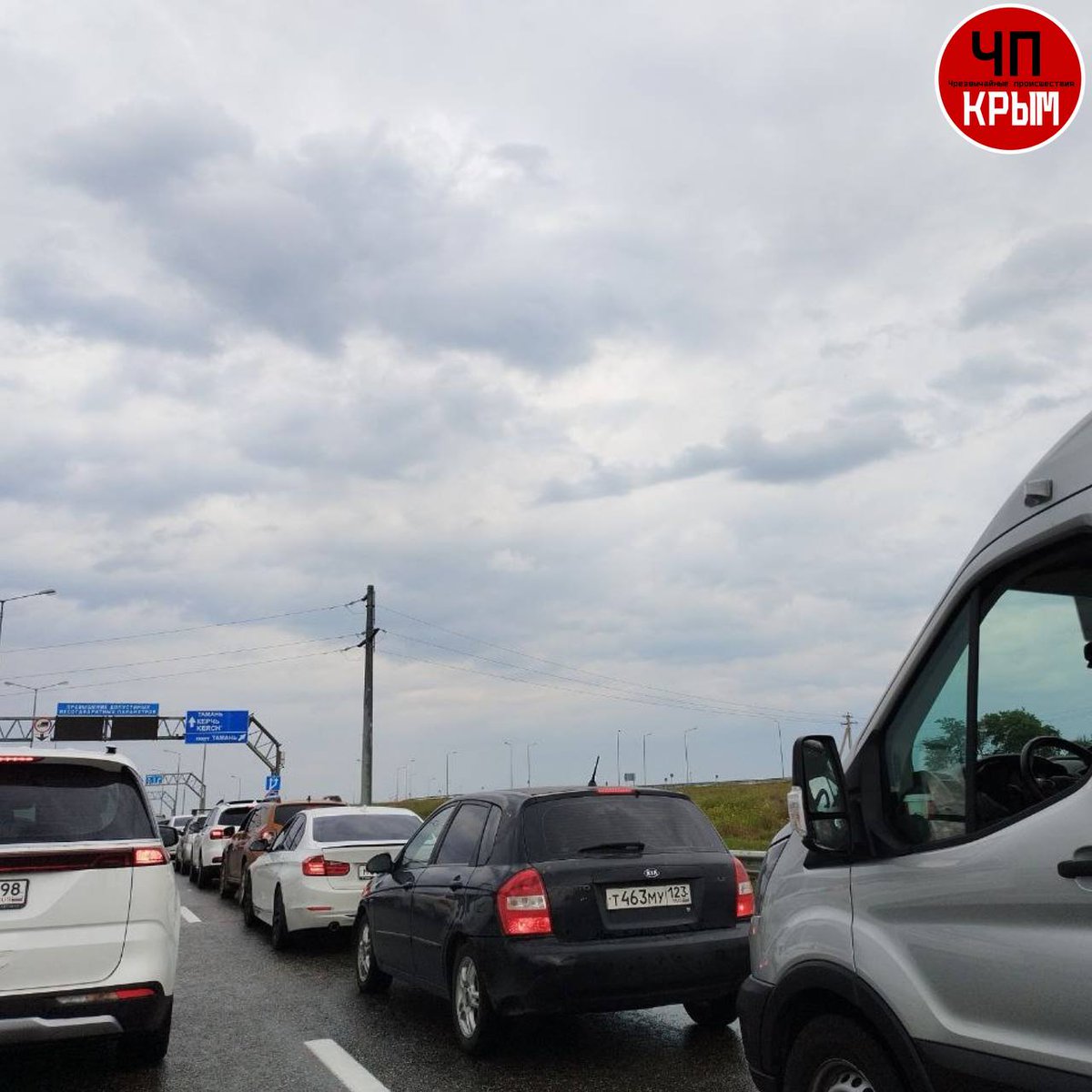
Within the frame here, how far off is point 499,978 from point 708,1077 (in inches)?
48.6

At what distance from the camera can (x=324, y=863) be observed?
1155cm

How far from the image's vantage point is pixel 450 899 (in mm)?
7270

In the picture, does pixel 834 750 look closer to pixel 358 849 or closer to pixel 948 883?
pixel 948 883

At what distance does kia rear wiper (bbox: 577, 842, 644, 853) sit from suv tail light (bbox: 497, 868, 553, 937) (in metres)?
0.38

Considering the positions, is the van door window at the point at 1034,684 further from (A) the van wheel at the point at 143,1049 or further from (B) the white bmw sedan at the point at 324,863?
(B) the white bmw sedan at the point at 324,863

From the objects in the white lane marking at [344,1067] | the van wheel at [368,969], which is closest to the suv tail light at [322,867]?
the van wheel at [368,969]

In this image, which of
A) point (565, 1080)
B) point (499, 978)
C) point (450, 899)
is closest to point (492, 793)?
point (450, 899)

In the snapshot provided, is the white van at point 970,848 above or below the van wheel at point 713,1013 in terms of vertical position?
above

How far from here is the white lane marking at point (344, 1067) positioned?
6090 millimetres

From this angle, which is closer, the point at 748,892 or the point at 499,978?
the point at 499,978

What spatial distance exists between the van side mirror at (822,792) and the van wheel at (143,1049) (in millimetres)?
4427

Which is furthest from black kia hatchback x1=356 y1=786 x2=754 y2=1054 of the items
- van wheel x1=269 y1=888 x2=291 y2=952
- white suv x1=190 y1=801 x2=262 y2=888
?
white suv x1=190 y1=801 x2=262 y2=888

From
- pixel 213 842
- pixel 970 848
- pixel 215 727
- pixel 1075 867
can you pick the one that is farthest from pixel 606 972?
pixel 215 727

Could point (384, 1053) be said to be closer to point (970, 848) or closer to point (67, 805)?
point (67, 805)
